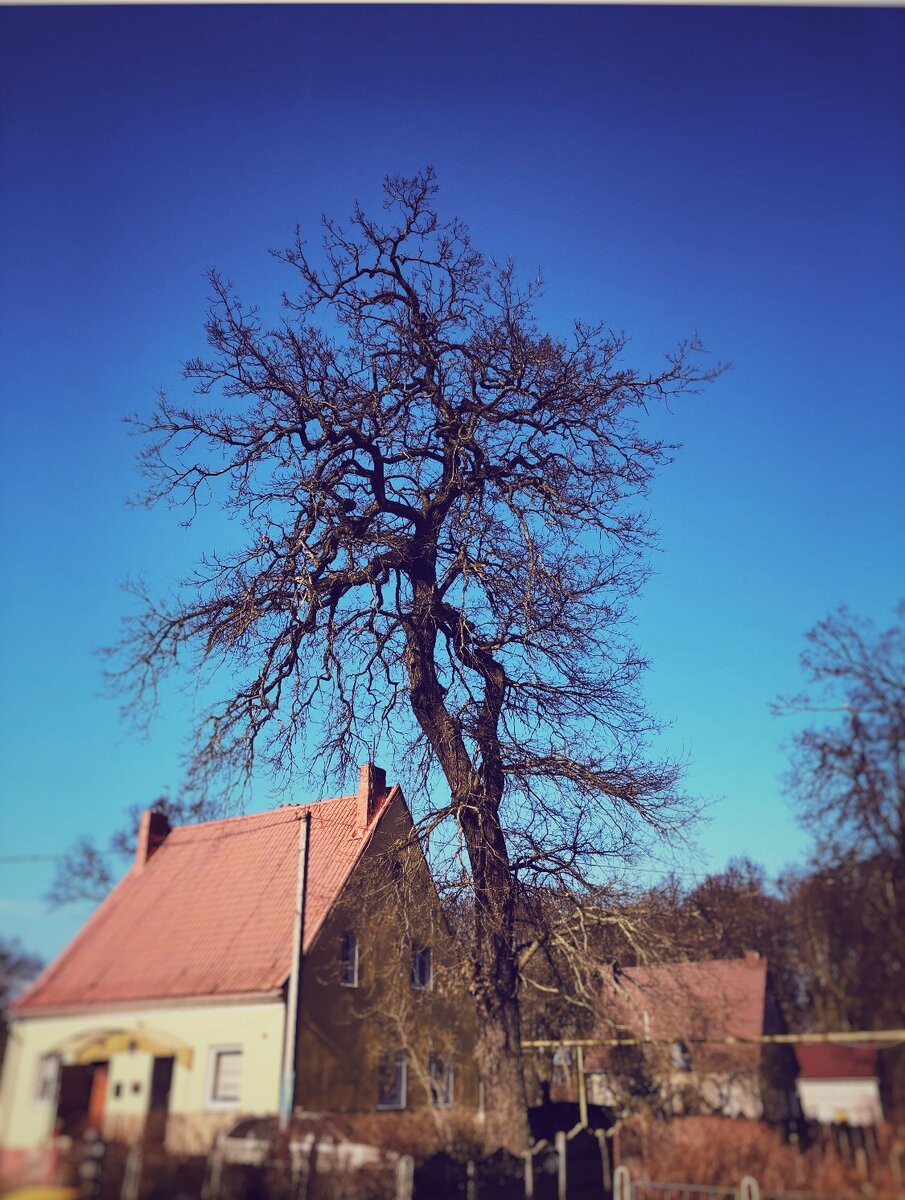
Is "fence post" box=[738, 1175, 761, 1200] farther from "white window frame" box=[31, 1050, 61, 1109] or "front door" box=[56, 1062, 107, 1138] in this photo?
"white window frame" box=[31, 1050, 61, 1109]

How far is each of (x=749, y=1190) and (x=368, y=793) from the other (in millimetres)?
4153

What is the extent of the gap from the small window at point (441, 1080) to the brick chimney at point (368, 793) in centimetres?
203

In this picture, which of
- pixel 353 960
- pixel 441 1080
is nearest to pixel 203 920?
pixel 353 960

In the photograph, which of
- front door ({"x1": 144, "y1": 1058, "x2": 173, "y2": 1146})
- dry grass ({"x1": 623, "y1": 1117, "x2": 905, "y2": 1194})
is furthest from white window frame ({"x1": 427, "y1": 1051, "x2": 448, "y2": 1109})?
front door ({"x1": 144, "y1": 1058, "x2": 173, "y2": 1146})

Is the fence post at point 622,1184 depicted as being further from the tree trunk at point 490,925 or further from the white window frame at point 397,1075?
the white window frame at point 397,1075

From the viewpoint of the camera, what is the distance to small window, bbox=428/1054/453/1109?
782cm

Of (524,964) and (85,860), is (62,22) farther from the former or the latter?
(524,964)

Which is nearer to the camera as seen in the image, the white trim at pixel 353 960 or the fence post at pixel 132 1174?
the fence post at pixel 132 1174

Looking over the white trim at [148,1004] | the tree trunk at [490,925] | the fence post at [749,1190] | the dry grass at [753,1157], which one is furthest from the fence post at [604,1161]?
the white trim at [148,1004]

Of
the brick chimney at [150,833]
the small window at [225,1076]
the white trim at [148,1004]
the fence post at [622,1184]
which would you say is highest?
the brick chimney at [150,833]

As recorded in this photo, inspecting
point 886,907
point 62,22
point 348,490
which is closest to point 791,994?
point 886,907

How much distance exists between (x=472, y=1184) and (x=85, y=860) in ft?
11.3

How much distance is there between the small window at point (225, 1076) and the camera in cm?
609

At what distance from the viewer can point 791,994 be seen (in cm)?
702
